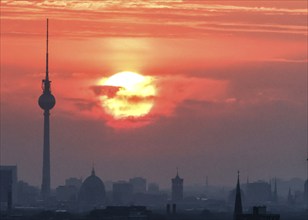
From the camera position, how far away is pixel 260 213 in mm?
187750

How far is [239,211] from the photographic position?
191875 mm

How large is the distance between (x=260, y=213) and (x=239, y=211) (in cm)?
450
